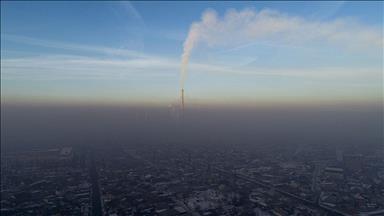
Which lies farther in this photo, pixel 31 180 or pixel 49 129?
pixel 49 129

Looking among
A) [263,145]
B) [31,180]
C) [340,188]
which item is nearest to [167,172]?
[31,180]

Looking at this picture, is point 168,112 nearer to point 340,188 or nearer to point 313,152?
point 313,152

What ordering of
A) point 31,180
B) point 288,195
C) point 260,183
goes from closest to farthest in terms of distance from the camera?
point 288,195, point 260,183, point 31,180

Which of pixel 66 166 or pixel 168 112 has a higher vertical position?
pixel 168 112

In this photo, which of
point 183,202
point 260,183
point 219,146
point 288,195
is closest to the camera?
point 183,202

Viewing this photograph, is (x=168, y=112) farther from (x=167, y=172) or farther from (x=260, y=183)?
(x=260, y=183)

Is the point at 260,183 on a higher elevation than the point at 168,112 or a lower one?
lower

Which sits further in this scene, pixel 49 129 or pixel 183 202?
pixel 49 129

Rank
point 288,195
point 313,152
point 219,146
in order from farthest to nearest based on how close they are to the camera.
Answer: point 219,146, point 313,152, point 288,195

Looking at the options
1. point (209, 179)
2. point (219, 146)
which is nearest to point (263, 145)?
point (219, 146)
